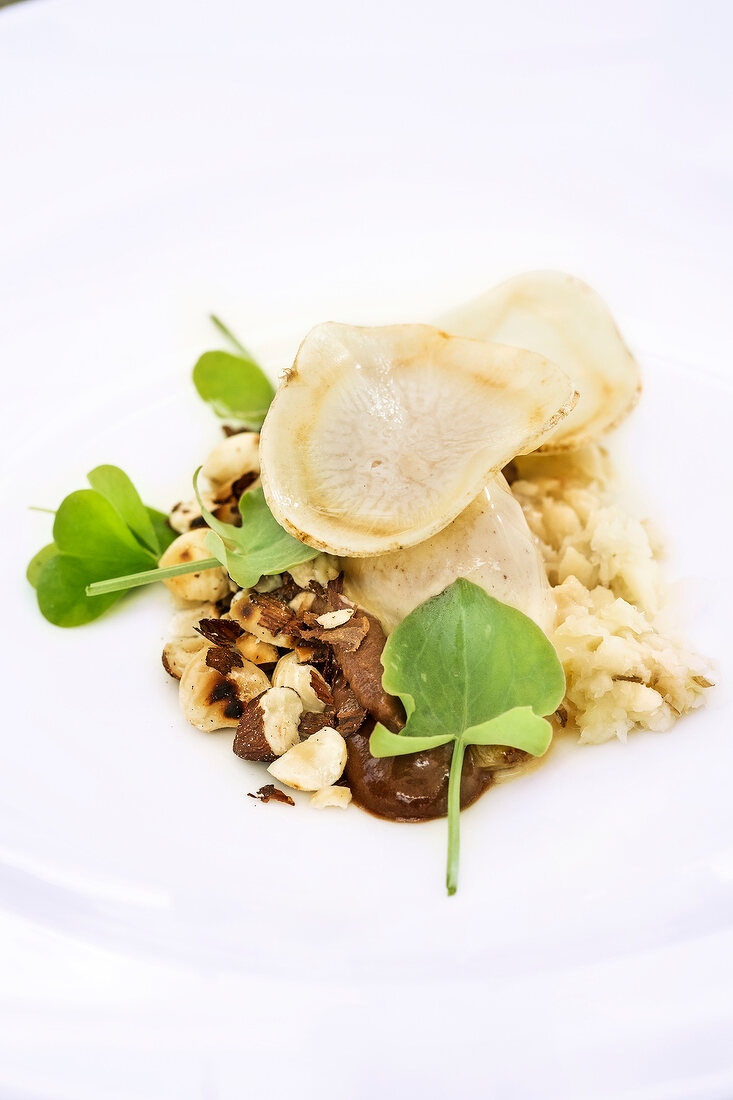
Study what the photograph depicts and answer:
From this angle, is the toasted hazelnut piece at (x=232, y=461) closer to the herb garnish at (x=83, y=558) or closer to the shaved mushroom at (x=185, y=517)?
the shaved mushroom at (x=185, y=517)

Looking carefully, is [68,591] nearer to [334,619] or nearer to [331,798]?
[334,619]

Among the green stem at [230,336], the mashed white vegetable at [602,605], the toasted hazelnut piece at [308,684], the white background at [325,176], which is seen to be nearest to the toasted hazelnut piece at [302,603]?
the toasted hazelnut piece at [308,684]

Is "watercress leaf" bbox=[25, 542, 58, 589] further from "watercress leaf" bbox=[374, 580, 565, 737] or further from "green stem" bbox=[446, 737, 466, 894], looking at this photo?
"green stem" bbox=[446, 737, 466, 894]

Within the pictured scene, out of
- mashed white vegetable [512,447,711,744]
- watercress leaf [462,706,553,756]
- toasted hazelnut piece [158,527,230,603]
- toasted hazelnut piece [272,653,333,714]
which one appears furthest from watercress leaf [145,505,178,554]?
watercress leaf [462,706,553,756]

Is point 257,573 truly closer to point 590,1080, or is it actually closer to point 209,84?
point 590,1080

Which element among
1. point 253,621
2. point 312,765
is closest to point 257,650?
point 253,621

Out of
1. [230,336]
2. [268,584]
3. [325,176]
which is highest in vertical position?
[325,176]
